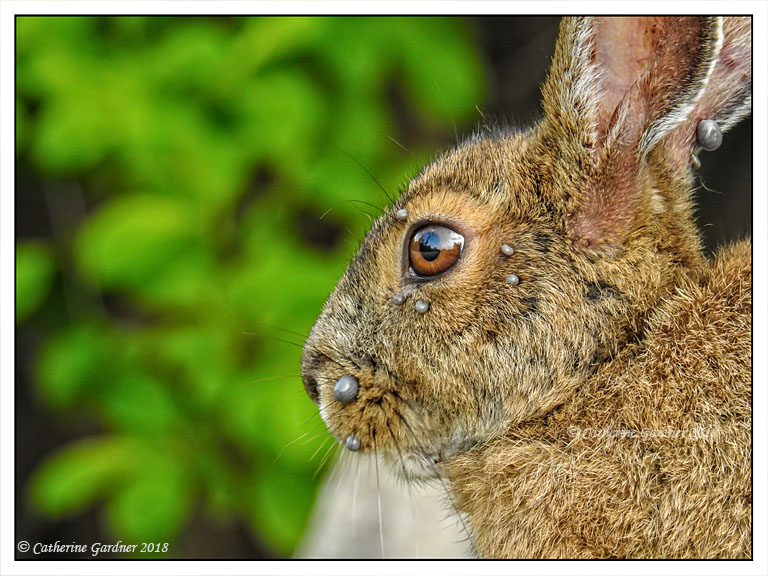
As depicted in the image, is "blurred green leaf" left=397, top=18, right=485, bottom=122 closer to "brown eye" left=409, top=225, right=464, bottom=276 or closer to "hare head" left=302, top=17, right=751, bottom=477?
"hare head" left=302, top=17, right=751, bottom=477

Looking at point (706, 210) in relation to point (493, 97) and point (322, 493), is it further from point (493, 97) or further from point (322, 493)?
point (322, 493)

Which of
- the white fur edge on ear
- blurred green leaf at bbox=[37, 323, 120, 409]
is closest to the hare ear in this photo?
the white fur edge on ear

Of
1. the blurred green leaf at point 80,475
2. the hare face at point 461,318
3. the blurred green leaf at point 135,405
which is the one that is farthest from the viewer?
the blurred green leaf at point 135,405

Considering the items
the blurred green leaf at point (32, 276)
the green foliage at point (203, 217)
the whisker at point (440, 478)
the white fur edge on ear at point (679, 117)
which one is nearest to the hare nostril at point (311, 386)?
the whisker at point (440, 478)

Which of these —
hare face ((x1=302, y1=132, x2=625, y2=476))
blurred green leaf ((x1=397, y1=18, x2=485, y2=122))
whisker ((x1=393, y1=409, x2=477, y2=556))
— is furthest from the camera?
blurred green leaf ((x1=397, y1=18, x2=485, y2=122))

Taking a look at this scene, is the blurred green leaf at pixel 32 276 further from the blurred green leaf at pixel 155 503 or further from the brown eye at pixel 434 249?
the brown eye at pixel 434 249

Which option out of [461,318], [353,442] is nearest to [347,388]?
[353,442]

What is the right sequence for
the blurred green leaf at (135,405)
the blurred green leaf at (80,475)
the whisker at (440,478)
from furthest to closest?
1. the blurred green leaf at (135,405)
2. the blurred green leaf at (80,475)
3. the whisker at (440,478)
